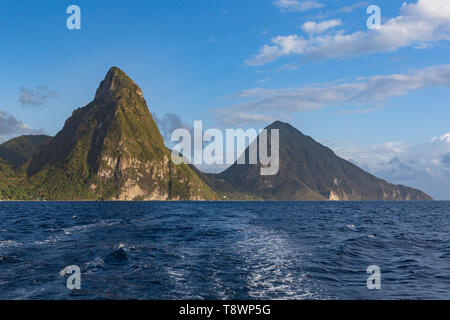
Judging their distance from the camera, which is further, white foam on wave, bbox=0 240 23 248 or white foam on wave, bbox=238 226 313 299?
white foam on wave, bbox=0 240 23 248

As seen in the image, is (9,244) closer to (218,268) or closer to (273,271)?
(218,268)

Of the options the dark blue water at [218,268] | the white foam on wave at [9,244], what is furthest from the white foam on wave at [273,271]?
the white foam on wave at [9,244]

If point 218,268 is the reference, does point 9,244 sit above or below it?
below

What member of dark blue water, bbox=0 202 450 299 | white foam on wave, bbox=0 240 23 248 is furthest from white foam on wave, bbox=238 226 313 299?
white foam on wave, bbox=0 240 23 248

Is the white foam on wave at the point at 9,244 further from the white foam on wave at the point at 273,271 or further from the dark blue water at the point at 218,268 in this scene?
the white foam on wave at the point at 273,271

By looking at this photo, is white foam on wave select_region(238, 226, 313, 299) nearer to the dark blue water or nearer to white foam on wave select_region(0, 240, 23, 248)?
the dark blue water

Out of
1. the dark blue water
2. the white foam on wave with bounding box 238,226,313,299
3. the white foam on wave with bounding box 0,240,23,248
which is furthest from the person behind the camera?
the white foam on wave with bounding box 0,240,23,248

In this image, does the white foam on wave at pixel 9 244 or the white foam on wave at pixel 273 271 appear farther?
the white foam on wave at pixel 9 244

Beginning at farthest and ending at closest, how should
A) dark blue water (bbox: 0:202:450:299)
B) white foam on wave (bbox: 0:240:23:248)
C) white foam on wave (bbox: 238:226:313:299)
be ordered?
1. white foam on wave (bbox: 0:240:23:248)
2. white foam on wave (bbox: 238:226:313:299)
3. dark blue water (bbox: 0:202:450:299)

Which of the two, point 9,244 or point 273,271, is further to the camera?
point 9,244

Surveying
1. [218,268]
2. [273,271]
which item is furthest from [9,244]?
[273,271]

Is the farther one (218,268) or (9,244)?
(9,244)
